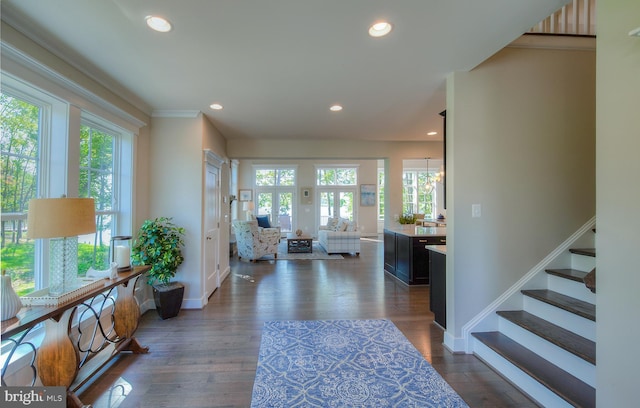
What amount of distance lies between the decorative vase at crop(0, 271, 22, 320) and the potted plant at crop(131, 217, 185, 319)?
5.40 feet

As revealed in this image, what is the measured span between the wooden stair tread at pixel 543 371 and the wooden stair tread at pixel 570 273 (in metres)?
0.68

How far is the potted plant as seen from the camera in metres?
3.05

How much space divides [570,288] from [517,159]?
3.78ft

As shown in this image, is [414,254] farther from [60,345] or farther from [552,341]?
[60,345]

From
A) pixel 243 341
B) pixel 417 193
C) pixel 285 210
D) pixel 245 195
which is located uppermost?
pixel 417 193

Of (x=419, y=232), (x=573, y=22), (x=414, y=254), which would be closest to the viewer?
(x=573, y=22)

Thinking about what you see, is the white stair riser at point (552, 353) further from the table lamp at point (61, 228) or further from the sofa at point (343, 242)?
the sofa at point (343, 242)

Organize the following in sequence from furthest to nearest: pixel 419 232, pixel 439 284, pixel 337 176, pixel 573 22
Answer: pixel 337 176 < pixel 419 232 < pixel 439 284 < pixel 573 22

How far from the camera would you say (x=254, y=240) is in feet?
20.2

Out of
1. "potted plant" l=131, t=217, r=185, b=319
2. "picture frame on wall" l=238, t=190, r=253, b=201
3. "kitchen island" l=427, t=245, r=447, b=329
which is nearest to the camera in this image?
"kitchen island" l=427, t=245, r=447, b=329

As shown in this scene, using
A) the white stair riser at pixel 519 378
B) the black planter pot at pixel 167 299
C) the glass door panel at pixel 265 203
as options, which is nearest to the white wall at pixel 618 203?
the white stair riser at pixel 519 378

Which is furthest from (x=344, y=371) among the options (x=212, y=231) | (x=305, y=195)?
(x=305, y=195)

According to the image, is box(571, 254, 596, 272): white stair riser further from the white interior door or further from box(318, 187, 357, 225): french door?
box(318, 187, 357, 225): french door

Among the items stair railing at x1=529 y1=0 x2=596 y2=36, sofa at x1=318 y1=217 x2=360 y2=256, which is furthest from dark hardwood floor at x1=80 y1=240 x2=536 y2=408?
stair railing at x1=529 y1=0 x2=596 y2=36
